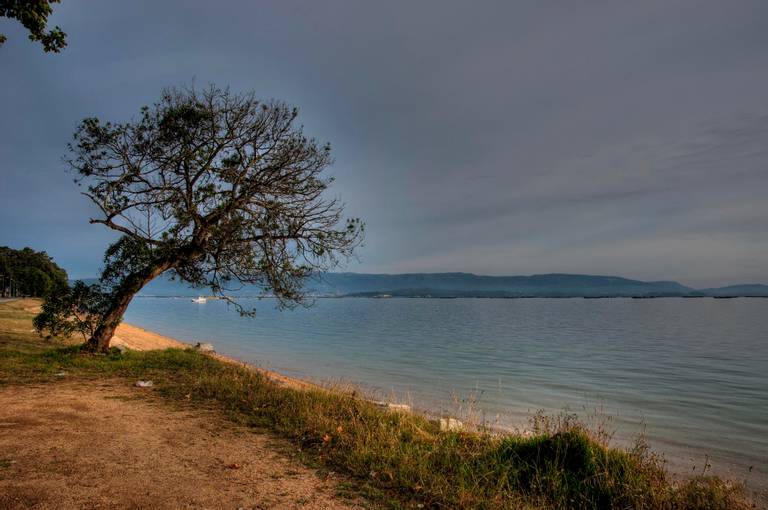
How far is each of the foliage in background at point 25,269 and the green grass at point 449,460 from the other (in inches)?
3472

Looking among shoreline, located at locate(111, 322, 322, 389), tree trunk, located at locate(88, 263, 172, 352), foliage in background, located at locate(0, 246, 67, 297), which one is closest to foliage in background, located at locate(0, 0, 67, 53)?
tree trunk, located at locate(88, 263, 172, 352)

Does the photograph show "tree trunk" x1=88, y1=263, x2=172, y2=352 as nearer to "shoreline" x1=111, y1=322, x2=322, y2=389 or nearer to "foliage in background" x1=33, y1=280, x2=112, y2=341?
"foliage in background" x1=33, y1=280, x2=112, y2=341

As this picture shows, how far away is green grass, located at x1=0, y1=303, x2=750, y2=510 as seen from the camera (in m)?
6.04

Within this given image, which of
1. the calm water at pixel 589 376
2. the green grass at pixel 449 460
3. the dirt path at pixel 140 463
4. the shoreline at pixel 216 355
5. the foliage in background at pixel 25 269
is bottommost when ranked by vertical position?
the calm water at pixel 589 376

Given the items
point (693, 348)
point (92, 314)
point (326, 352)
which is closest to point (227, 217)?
point (92, 314)

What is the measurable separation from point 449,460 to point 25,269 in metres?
107

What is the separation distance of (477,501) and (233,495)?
3.11m

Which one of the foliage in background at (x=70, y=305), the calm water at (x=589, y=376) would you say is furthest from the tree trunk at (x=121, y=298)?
the calm water at (x=589, y=376)

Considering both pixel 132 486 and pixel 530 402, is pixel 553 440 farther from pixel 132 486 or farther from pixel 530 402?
pixel 530 402

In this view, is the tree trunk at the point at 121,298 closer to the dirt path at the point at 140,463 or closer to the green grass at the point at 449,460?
the green grass at the point at 449,460

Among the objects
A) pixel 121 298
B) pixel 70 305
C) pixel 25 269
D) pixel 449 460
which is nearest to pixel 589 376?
pixel 449 460

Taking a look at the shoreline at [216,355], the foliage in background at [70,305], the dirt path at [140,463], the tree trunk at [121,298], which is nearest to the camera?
the dirt path at [140,463]

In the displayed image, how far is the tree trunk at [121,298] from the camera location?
49.8 ft

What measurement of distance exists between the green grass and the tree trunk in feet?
13.1
